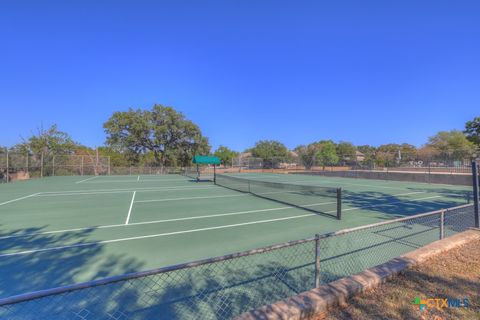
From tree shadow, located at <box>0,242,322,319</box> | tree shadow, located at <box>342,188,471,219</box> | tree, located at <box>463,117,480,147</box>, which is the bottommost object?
tree shadow, located at <box>0,242,322,319</box>

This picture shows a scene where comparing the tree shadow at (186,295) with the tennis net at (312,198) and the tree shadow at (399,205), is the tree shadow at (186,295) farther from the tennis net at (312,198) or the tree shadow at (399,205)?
the tree shadow at (399,205)

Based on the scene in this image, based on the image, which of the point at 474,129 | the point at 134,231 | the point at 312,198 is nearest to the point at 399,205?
the point at 312,198

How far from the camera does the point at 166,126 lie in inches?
1597

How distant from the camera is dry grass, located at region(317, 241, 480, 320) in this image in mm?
2768

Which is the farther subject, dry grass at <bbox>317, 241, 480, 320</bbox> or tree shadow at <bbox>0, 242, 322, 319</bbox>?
tree shadow at <bbox>0, 242, 322, 319</bbox>

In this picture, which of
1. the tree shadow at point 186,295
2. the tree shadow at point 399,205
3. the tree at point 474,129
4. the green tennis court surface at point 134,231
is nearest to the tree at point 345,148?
the tree at point 474,129

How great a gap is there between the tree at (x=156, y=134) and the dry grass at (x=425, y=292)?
40.2 metres

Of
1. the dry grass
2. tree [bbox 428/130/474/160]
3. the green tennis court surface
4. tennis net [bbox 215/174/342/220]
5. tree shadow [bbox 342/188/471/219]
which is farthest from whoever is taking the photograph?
tree [bbox 428/130/474/160]

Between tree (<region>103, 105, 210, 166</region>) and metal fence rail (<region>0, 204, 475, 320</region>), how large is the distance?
127ft

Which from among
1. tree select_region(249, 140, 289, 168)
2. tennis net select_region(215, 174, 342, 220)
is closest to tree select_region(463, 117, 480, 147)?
tennis net select_region(215, 174, 342, 220)

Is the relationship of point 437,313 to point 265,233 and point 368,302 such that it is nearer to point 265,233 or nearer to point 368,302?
point 368,302

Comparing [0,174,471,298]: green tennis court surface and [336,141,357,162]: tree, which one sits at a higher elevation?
[336,141,357,162]: tree

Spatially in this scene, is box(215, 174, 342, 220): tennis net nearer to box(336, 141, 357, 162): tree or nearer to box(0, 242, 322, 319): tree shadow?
box(0, 242, 322, 319): tree shadow

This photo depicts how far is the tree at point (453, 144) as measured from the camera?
17766 mm
